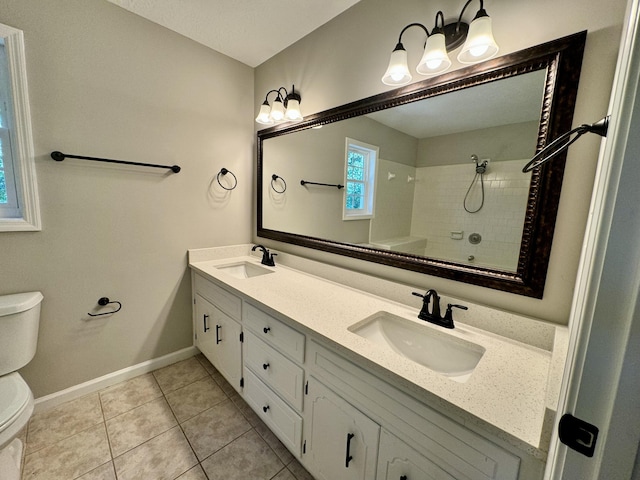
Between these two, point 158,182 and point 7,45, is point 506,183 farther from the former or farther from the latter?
point 7,45

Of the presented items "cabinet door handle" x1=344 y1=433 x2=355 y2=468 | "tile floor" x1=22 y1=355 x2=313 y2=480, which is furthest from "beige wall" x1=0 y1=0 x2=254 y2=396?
"cabinet door handle" x1=344 y1=433 x2=355 y2=468

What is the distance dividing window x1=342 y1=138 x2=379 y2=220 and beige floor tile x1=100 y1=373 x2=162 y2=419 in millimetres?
1791

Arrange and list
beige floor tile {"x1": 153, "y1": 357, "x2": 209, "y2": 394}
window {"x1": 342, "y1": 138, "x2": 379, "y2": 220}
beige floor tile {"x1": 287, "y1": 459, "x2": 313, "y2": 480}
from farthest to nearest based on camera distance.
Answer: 1. beige floor tile {"x1": 153, "y1": 357, "x2": 209, "y2": 394}
2. window {"x1": 342, "y1": 138, "x2": 379, "y2": 220}
3. beige floor tile {"x1": 287, "y1": 459, "x2": 313, "y2": 480}

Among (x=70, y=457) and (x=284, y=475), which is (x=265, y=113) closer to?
(x=284, y=475)

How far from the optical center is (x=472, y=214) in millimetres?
1126

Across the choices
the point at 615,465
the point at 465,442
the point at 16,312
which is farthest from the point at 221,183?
the point at 615,465

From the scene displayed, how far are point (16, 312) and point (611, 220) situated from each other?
7.22 ft

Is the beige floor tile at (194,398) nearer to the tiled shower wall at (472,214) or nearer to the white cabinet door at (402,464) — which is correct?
the white cabinet door at (402,464)

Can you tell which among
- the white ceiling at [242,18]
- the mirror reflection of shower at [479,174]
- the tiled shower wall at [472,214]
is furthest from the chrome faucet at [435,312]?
the white ceiling at [242,18]

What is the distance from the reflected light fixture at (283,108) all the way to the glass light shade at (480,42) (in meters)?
1.05

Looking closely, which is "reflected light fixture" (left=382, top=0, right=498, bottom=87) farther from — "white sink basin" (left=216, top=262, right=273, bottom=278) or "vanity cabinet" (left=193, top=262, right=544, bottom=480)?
"white sink basin" (left=216, top=262, right=273, bottom=278)

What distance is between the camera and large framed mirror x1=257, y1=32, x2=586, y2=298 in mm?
950

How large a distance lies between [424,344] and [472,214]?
604 mm

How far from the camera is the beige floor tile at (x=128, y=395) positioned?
1638 millimetres
